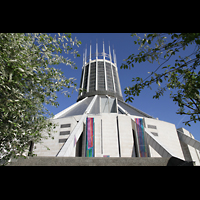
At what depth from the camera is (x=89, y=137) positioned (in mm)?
16703


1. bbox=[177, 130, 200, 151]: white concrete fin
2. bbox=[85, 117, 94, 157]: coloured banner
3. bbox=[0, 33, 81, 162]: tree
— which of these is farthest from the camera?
bbox=[177, 130, 200, 151]: white concrete fin

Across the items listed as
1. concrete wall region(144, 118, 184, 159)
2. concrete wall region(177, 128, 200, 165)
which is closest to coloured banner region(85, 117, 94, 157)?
concrete wall region(144, 118, 184, 159)

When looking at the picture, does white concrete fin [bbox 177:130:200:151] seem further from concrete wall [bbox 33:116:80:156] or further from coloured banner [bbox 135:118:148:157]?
concrete wall [bbox 33:116:80:156]

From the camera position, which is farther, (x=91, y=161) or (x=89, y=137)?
(x=89, y=137)

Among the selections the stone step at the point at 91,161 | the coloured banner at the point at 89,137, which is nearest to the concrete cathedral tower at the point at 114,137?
the coloured banner at the point at 89,137

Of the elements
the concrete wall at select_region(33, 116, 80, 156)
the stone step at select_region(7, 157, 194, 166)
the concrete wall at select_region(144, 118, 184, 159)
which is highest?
the concrete wall at select_region(144, 118, 184, 159)

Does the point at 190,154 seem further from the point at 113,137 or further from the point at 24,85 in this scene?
Answer: the point at 24,85

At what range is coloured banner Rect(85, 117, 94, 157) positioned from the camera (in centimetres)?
1577

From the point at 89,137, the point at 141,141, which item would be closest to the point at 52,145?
the point at 89,137

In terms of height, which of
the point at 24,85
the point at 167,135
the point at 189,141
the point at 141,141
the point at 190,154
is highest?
the point at 167,135
